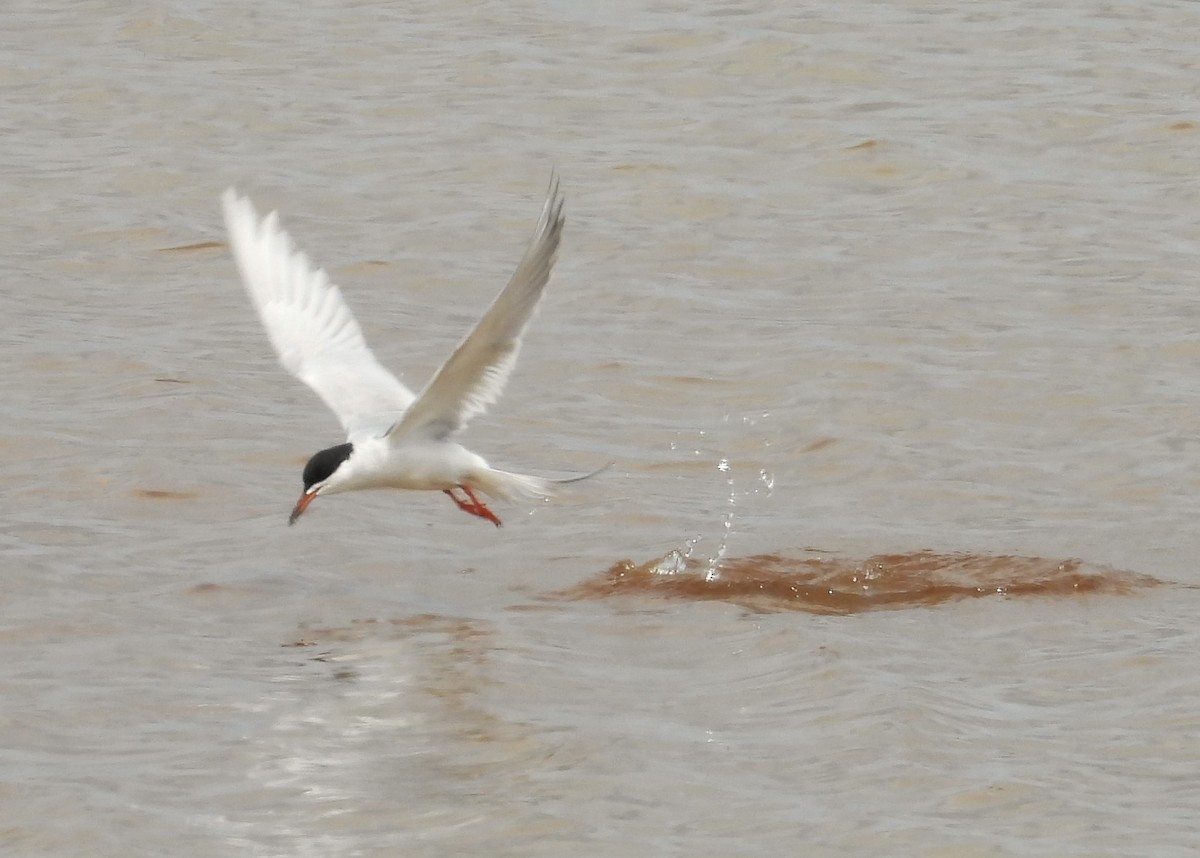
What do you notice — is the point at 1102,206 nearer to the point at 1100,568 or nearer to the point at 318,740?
the point at 1100,568

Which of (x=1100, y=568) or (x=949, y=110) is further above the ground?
(x=949, y=110)

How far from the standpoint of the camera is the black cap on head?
23.0 ft

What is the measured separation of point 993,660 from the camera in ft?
21.6

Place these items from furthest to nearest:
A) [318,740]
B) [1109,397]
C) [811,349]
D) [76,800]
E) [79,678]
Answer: [811,349], [1109,397], [79,678], [318,740], [76,800]

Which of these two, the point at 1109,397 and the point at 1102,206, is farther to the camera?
the point at 1102,206

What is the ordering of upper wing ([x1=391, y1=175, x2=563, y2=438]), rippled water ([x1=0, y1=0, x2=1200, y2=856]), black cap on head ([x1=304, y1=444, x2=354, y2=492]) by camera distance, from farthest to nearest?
1. black cap on head ([x1=304, y1=444, x2=354, y2=492])
2. upper wing ([x1=391, y1=175, x2=563, y2=438])
3. rippled water ([x1=0, y1=0, x2=1200, y2=856])

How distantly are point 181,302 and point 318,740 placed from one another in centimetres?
522

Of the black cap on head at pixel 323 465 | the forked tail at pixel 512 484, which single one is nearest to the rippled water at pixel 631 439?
the forked tail at pixel 512 484

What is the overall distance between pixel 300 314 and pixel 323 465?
4.57 ft

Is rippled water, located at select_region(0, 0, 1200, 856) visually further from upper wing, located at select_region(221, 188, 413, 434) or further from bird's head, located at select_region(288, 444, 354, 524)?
upper wing, located at select_region(221, 188, 413, 434)

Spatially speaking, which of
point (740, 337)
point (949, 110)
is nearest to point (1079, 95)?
point (949, 110)

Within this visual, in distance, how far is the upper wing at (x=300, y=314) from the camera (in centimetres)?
Result: 799

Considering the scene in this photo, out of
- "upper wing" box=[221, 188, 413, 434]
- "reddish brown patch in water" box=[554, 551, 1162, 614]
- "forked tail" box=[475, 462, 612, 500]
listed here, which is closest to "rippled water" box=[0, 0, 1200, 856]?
"reddish brown patch in water" box=[554, 551, 1162, 614]

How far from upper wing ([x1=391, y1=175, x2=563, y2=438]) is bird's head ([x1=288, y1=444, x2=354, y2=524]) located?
0.20 m
